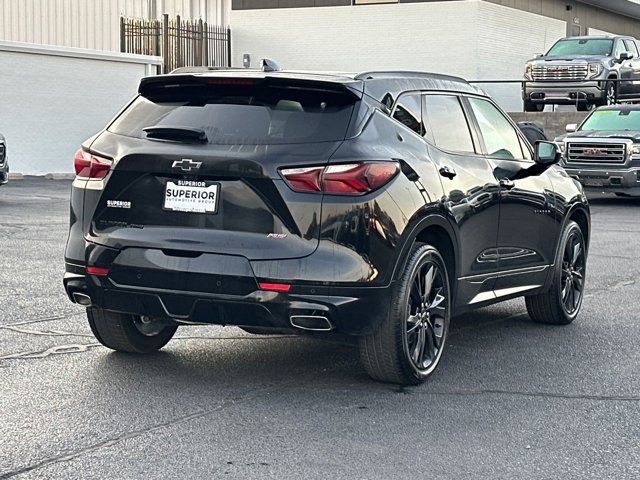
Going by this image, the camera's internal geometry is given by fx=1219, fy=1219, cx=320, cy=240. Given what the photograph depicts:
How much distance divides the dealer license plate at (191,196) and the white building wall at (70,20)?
27406mm

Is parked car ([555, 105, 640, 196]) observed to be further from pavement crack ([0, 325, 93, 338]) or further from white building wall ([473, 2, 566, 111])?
pavement crack ([0, 325, 93, 338])

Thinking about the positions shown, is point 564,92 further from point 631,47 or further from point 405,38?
point 405,38

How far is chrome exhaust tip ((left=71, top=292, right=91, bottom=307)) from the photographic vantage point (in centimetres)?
644

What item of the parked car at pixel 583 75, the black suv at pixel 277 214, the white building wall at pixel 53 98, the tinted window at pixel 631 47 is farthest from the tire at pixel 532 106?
the black suv at pixel 277 214

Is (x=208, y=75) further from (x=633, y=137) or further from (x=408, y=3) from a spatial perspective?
(x=408, y=3)

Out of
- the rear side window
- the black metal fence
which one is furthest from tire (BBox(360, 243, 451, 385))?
the black metal fence

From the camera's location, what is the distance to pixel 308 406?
605cm

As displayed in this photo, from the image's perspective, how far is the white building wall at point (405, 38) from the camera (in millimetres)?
36406

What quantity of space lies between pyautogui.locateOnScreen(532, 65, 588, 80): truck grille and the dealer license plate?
25653 mm

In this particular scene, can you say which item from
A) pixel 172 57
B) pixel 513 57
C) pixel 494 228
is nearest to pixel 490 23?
pixel 513 57

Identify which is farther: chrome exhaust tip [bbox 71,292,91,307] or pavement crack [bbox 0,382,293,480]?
chrome exhaust tip [bbox 71,292,91,307]

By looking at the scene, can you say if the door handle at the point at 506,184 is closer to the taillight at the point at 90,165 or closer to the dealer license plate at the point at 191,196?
the dealer license plate at the point at 191,196

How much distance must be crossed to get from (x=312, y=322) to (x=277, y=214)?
0.56 meters

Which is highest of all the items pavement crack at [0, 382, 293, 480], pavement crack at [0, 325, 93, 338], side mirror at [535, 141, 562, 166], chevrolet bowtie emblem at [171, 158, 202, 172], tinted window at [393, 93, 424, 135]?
tinted window at [393, 93, 424, 135]
